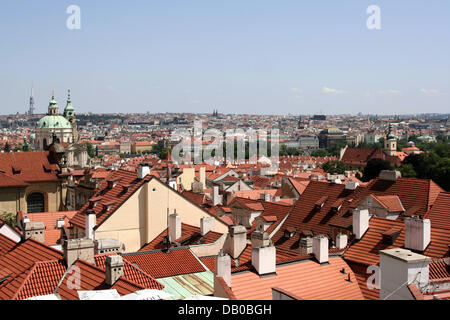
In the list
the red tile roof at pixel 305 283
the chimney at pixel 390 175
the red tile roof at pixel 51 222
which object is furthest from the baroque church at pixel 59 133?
the red tile roof at pixel 305 283

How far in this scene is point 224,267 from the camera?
12.0 m

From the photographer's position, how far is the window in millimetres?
Answer: 44531

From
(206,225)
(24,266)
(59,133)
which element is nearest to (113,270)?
(24,266)

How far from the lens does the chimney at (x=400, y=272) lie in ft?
33.9

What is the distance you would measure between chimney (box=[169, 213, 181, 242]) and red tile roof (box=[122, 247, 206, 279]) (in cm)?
296

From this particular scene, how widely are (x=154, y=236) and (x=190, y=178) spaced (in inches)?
1349

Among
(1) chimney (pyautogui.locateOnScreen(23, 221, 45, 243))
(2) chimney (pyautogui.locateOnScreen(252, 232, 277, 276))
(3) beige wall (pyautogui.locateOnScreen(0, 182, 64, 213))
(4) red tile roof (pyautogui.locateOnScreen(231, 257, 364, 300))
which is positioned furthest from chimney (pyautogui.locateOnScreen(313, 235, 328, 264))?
(3) beige wall (pyautogui.locateOnScreen(0, 182, 64, 213))

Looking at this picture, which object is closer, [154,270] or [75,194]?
[154,270]

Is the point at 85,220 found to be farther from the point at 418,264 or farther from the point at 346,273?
the point at 418,264

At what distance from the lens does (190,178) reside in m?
55.7

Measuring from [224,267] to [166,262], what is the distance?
469 centimetres

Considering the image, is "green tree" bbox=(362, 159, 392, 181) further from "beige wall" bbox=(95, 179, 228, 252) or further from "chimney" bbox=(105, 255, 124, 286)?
"chimney" bbox=(105, 255, 124, 286)

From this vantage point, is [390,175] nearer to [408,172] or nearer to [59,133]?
[408,172]
